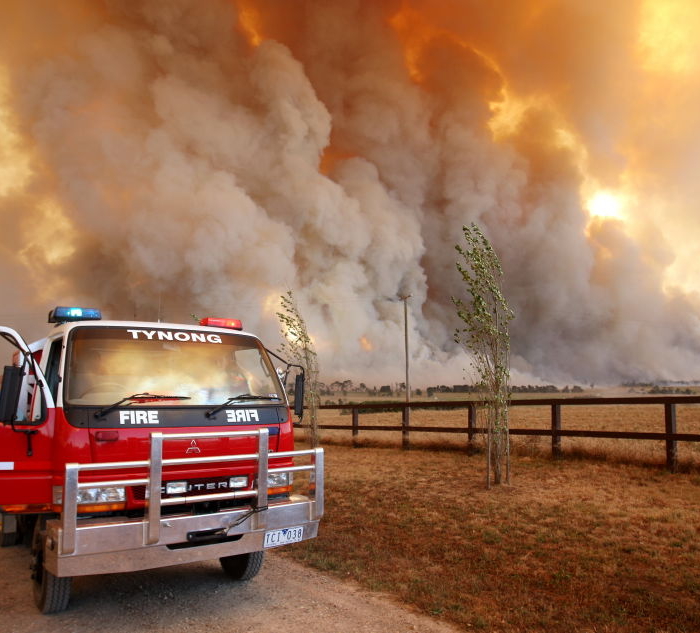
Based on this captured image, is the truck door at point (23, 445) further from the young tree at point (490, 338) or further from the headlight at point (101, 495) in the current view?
the young tree at point (490, 338)

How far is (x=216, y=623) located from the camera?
4598mm

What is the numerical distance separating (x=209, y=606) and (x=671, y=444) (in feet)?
27.7

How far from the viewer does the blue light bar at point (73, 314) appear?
5.52 metres

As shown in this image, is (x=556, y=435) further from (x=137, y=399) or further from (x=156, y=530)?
(x=156, y=530)

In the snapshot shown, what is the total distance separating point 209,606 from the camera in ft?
16.4

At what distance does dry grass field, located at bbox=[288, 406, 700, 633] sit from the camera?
4.90 m

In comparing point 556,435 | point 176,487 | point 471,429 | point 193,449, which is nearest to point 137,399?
point 193,449

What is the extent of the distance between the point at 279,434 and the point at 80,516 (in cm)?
178

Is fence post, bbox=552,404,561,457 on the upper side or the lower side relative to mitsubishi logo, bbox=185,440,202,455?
lower

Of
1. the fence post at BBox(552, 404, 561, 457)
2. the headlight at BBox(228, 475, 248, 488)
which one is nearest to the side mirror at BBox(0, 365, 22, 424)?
the headlight at BBox(228, 475, 248, 488)

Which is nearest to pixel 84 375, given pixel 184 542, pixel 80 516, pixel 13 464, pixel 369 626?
pixel 13 464

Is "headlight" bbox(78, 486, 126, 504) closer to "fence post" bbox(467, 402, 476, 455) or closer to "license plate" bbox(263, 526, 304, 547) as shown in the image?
"license plate" bbox(263, 526, 304, 547)

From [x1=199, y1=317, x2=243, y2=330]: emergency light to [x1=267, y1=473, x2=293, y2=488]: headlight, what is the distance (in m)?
1.85

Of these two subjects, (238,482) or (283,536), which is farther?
(238,482)
